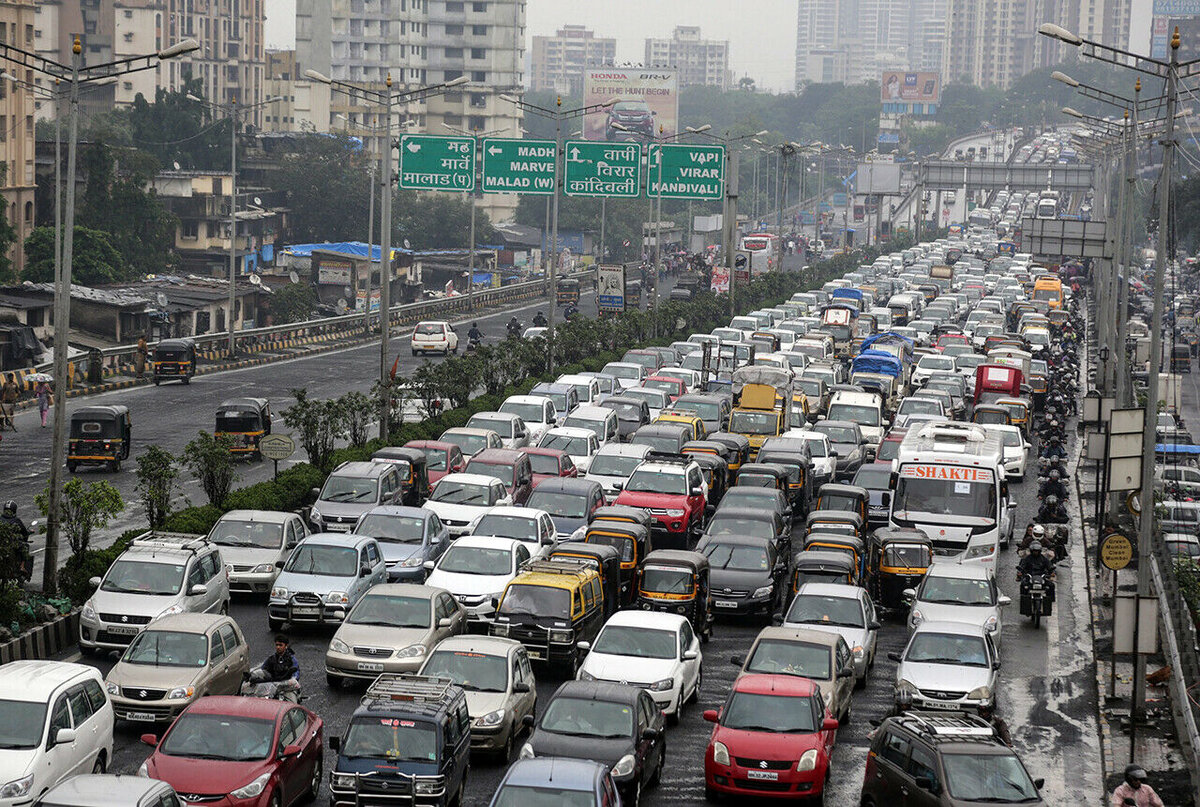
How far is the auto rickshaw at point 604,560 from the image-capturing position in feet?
88.2

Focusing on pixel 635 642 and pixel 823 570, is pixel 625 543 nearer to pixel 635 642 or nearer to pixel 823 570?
pixel 823 570

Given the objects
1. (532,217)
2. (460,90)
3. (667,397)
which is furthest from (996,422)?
(460,90)

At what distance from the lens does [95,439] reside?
133ft

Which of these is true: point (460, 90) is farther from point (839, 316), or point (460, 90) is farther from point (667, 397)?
point (667, 397)

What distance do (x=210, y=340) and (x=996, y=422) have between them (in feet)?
102

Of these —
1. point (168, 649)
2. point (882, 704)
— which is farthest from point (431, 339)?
point (168, 649)

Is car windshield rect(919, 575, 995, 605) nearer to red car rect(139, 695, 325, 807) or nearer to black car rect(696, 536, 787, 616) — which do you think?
black car rect(696, 536, 787, 616)

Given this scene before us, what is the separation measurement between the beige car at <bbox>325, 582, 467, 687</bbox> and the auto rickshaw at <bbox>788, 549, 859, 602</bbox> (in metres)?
6.21

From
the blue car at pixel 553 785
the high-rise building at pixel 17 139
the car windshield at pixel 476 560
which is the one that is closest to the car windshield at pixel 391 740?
the blue car at pixel 553 785

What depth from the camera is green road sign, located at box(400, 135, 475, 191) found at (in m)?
55.5

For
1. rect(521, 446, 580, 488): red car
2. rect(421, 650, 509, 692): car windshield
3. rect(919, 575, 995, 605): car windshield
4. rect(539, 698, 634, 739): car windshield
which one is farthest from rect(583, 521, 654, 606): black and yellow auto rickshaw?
rect(539, 698, 634, 739): car windshield

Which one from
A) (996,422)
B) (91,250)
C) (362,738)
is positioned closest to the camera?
(362,738)

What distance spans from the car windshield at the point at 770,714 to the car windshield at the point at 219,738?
5.26 metres

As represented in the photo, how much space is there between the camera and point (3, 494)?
3734 cm
